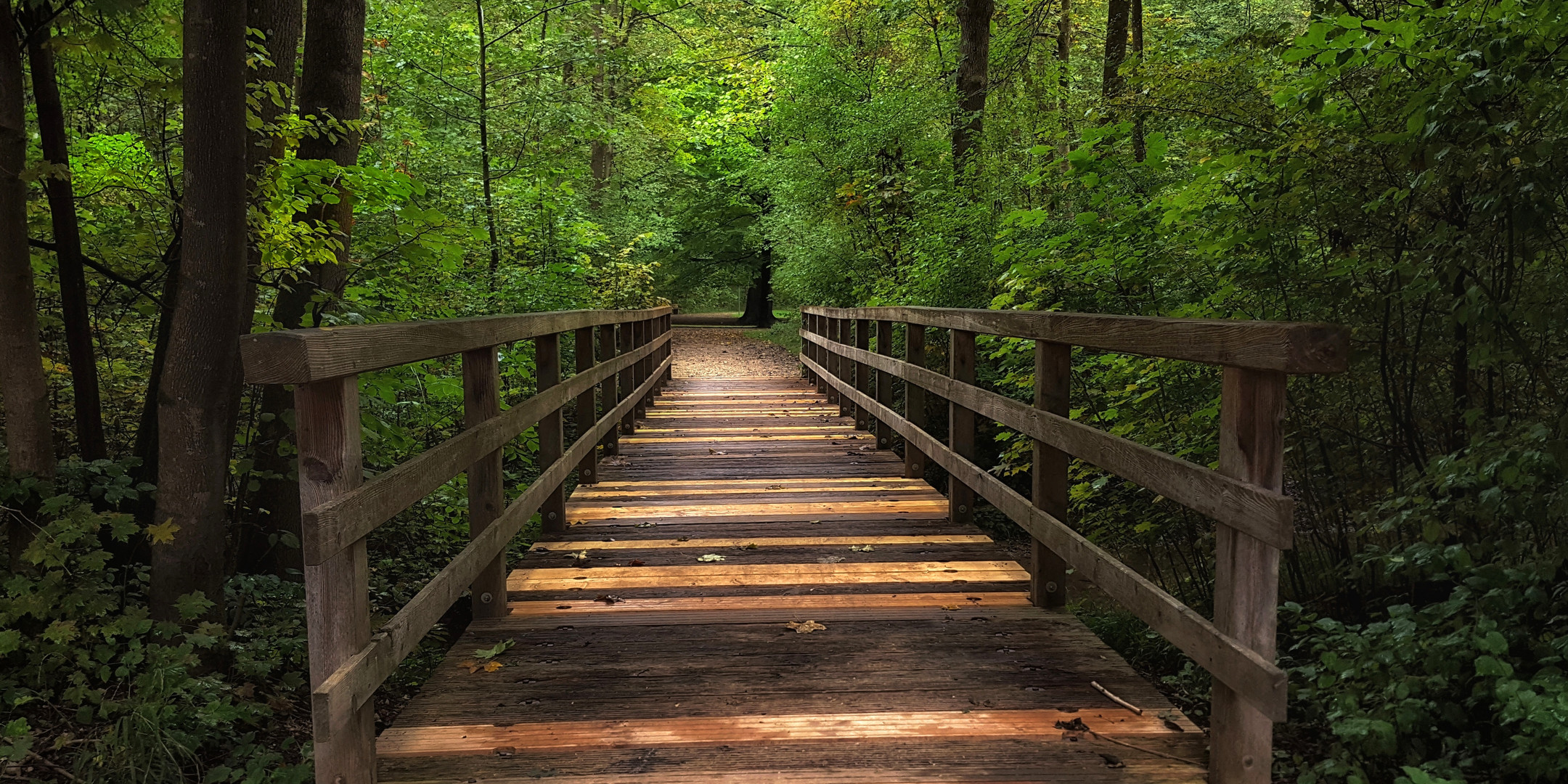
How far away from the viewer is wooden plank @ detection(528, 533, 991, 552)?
5.01 metres

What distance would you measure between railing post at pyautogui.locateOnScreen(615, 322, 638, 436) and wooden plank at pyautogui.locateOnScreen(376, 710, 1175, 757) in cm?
599

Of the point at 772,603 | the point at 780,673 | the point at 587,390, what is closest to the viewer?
the point at 780,673

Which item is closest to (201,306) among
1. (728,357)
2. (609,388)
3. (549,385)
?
(549,385)

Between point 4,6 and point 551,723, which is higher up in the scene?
point 4,6

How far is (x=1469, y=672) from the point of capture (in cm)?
286

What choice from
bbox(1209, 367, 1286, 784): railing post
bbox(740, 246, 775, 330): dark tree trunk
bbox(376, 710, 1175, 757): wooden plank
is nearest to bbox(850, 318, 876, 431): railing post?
bbox(376, 710, 1175, 757): wooden plank

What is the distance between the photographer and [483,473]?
141 inches

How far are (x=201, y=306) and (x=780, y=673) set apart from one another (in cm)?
259

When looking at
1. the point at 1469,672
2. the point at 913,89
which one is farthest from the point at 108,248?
the point at 913,89

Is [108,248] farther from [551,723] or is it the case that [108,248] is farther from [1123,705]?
[1123,705]

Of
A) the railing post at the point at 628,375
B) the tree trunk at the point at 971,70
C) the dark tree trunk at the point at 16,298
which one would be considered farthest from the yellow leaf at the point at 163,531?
the tree trunk at the point at 971,70

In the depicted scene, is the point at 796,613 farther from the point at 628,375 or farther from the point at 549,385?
the point at 628,375

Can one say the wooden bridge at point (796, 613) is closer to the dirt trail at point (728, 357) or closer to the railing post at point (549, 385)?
the railing post at point (549, 385)

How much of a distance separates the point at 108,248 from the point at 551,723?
4528 mm
